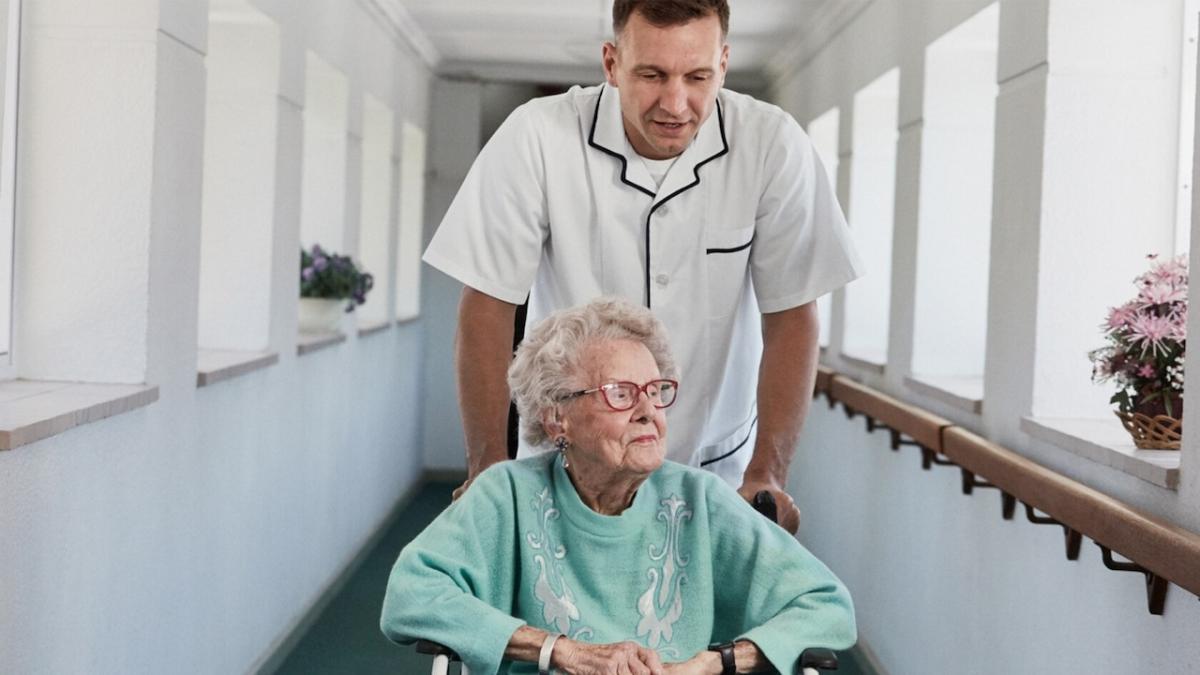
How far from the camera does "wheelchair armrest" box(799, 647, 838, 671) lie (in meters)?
2.14

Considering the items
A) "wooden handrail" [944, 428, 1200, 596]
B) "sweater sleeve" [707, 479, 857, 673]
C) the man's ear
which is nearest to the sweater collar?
"sweater sleeve" [707, 479, 857, 673]

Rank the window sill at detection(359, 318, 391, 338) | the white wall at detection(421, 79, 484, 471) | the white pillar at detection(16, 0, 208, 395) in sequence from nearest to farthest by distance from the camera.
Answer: the white pillar at detection(16, 0, 208, 395) → the window sill at detection(359, 318, 391, 338) → the white wall at detection(421, 79, 484, 471)

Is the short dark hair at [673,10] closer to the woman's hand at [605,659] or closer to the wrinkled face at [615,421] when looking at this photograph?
the wrinkled face at [615,421]

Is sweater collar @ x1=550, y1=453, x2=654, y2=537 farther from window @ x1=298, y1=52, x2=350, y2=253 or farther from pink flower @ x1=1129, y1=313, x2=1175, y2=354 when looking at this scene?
window @ x1=298, y1=52, x2=350, y2=253

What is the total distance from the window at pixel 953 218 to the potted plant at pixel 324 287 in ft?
8.12

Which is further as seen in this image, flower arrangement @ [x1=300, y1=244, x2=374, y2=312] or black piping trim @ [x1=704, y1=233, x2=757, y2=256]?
flower arrangement @ [x1=300, y1=244, x2=374, y2=312]

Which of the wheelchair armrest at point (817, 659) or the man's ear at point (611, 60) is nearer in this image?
the wheelchair armrest at point (817, 659)


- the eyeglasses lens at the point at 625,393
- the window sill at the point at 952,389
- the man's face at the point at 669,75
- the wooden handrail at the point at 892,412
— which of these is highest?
the man's face at the point at 669,75

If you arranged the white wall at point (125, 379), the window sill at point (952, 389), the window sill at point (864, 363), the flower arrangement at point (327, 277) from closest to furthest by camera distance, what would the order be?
the white wall at point (125, 379), the window sill at point (952, 389), the window sill at point (864, 363), the flower arrangement at point (327, 277)

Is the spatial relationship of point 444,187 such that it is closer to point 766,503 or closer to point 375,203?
point 375,203

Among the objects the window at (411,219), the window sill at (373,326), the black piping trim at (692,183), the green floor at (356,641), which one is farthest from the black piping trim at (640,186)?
the window at (411,219)

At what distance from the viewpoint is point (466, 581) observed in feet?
7.31

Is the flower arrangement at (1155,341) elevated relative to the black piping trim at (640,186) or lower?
lower

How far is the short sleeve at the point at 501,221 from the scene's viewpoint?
2564 mm
